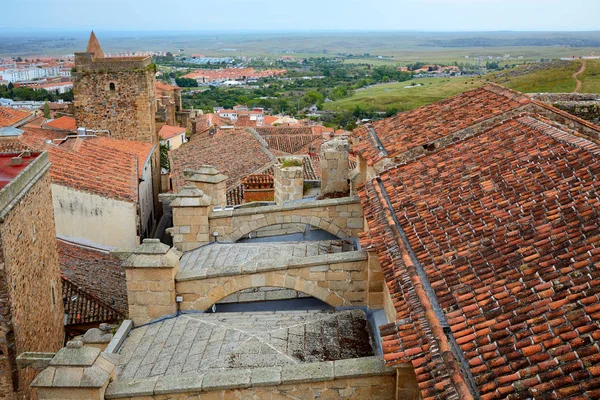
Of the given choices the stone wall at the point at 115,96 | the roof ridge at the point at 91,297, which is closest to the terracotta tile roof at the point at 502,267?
the roof ridge at the point at 91,297

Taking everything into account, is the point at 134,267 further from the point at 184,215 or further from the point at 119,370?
the point at 184,215

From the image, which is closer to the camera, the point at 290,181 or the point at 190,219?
the point at 190,219

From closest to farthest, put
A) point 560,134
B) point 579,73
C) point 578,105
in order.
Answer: point 560,134 < point 578,105 < point 579,73

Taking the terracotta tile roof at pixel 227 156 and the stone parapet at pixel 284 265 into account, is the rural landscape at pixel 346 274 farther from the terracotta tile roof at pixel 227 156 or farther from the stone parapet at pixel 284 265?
the terracotta tile roof at pixel 227 156

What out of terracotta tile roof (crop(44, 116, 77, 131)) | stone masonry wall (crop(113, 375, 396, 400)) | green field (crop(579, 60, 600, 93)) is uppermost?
green field (crop(579, 60, 600, 93))

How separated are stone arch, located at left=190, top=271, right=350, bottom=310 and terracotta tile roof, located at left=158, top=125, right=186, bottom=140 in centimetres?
3792

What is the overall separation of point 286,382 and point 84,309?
9.11m

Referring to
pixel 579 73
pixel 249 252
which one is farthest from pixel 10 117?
pixel 579 73

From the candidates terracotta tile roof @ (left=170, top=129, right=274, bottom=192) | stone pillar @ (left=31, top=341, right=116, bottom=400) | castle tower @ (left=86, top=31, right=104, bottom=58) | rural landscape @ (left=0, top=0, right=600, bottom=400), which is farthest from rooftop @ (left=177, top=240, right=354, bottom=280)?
castle tower @ (left=86, top=31, right=104, bottom=58)

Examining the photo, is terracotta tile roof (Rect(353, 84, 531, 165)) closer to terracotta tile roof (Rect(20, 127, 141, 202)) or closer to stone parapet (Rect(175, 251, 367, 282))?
stone parapet (Rect(175, 251, 367, 282))

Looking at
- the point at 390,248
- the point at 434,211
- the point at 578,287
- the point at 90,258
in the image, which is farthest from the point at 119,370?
the point at 90,258

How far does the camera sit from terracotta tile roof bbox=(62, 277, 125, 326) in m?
14.5

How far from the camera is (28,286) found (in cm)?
1125

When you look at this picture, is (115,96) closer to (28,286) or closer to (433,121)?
(28,286)
